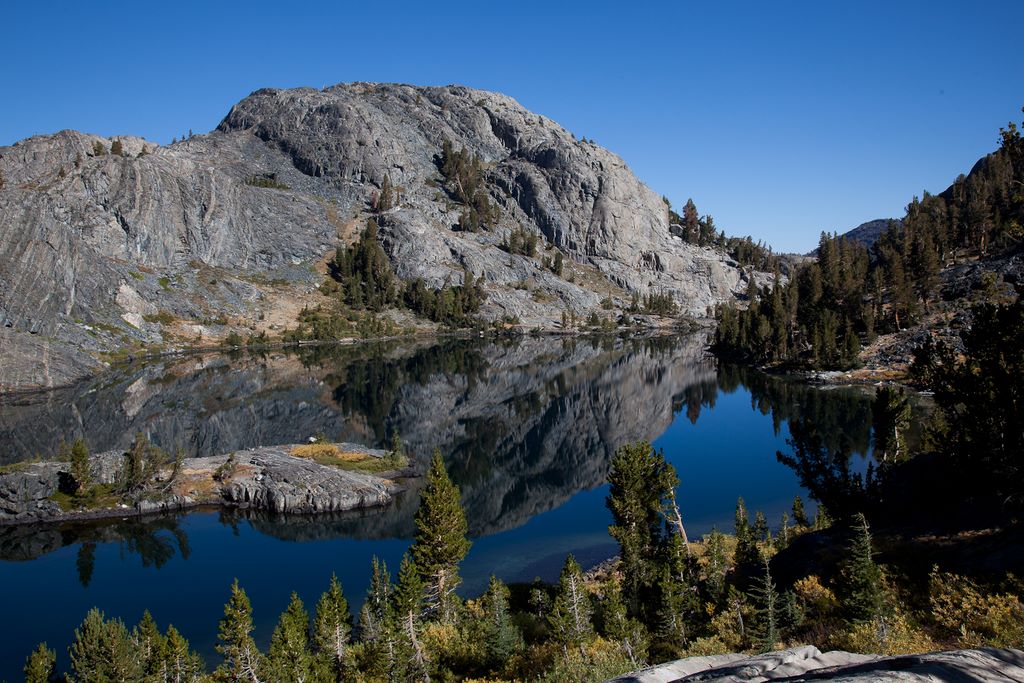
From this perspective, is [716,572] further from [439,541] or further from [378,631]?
[378,631]

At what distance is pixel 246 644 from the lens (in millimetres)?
27375

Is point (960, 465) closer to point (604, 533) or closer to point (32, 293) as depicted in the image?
point (604, 533)

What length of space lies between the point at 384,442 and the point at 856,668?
248 feet

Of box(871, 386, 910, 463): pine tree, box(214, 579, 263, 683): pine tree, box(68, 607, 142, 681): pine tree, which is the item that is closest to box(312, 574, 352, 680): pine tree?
box(214, 579, 263, 683): pine tree

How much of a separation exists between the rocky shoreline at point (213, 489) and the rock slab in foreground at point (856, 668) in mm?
50777

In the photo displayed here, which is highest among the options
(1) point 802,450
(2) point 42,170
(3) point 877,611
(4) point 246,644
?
(2) point 42,170

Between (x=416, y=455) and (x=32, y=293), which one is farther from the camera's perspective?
(x=32, y=293)

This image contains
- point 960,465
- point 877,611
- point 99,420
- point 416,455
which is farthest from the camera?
point 99,420

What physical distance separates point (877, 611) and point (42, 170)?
239514 mm

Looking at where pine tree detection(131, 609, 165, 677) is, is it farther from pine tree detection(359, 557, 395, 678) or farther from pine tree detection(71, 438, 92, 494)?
pine tree detection(71, 438, 92, 494)

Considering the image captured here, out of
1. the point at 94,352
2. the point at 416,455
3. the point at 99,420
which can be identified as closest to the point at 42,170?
the point at 94,352

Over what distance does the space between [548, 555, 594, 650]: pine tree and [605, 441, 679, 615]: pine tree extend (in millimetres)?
7150

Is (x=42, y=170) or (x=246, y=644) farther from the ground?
(x=42, y=170)

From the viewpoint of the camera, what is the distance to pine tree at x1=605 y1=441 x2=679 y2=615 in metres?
35.7
